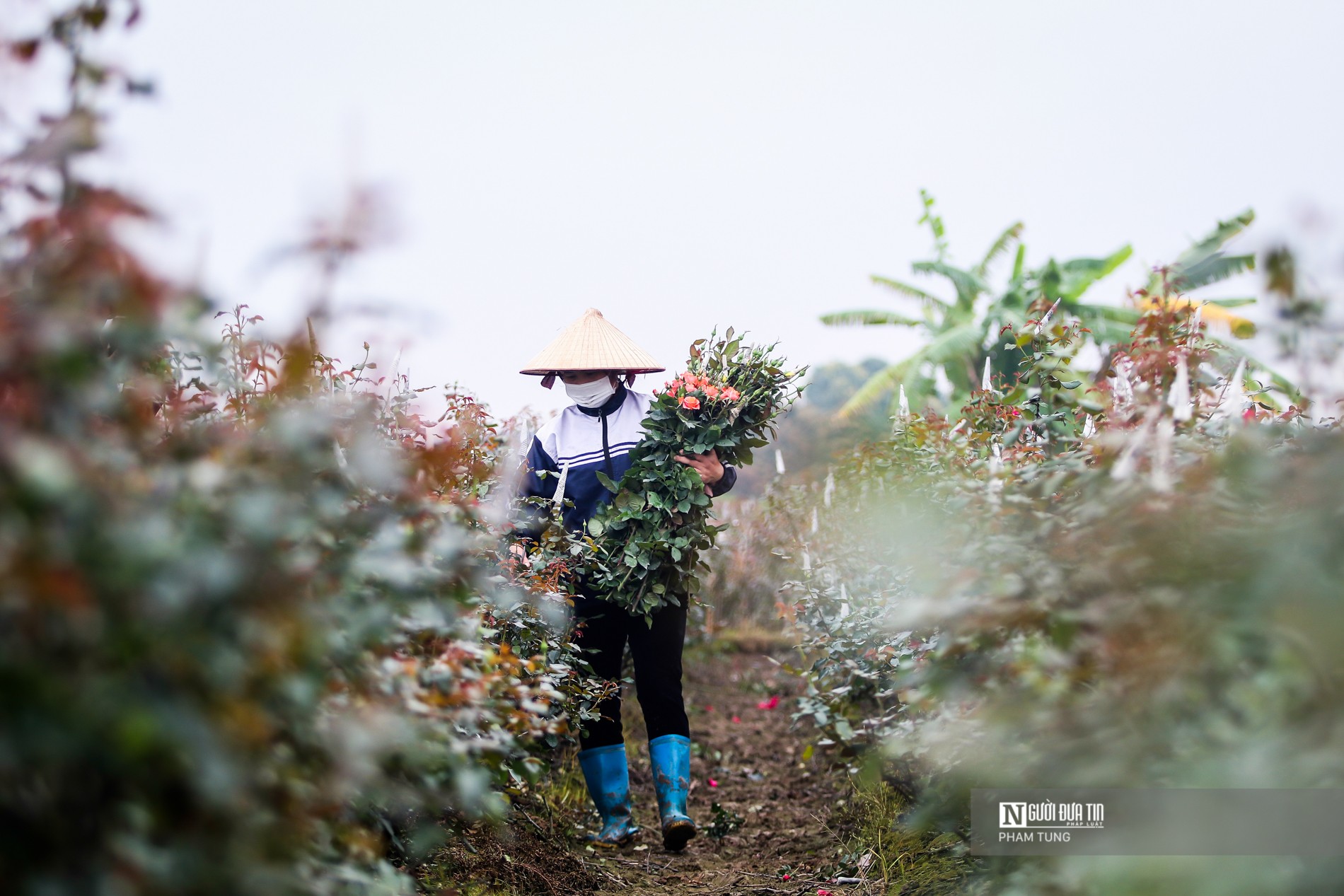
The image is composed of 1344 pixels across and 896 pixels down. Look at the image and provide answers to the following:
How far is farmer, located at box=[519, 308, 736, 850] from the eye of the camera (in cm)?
366

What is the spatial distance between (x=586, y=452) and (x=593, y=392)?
27 centimetres

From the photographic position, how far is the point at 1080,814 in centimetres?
155

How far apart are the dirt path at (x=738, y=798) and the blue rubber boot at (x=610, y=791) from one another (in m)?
0.07

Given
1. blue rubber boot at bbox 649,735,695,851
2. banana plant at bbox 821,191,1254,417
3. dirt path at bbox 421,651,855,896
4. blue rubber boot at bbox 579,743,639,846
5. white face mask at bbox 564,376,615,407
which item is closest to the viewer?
dirt path at bbox 421,651,855,896

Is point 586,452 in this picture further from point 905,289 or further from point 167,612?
point 905,289

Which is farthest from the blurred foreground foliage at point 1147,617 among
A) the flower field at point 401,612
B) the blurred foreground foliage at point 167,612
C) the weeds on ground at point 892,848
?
the blurred foreground foliage at point 167,612

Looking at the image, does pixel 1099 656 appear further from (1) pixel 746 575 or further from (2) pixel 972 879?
(1) pixel 746 575

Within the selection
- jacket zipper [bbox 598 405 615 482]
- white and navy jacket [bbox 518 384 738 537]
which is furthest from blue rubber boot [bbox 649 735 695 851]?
jacket zipper [bbox 598 405 615 482]

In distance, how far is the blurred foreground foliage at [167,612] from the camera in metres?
0.87

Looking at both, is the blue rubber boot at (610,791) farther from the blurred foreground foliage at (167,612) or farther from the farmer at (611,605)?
the blurred foreground foliage at (167,612)

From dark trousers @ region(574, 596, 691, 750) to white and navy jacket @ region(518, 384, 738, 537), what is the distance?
1.32 ft

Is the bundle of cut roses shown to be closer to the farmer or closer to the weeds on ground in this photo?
the farmer

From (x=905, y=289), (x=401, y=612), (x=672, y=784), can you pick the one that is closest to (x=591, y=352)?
(x=672, y=784)

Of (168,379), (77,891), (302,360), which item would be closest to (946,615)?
(302,360)
